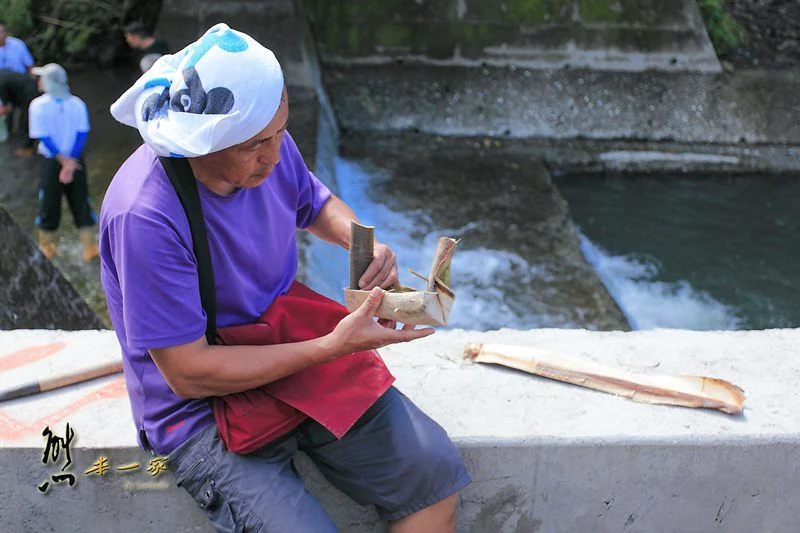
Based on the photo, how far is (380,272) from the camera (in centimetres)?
218

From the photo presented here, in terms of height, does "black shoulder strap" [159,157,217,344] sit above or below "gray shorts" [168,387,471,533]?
above

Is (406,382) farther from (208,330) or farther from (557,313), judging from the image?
(557,313)

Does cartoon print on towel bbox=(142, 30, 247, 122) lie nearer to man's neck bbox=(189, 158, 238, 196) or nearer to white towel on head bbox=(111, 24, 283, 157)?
white towel on head bbox=(111, 24, 283, 157)

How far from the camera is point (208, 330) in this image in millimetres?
1924

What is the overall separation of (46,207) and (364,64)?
418 centimetres

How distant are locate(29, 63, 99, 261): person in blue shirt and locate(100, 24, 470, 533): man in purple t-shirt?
185 inches

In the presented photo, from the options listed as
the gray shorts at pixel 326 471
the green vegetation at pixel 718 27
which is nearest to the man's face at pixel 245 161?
the gray shorts at pixel 326 471

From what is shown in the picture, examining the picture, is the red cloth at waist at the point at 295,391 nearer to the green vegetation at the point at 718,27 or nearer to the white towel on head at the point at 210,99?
the white towel on head at the point at 210,99

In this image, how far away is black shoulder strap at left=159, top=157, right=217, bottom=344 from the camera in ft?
5.90

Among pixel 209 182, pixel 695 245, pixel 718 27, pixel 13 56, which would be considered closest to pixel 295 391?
pixel 209 182

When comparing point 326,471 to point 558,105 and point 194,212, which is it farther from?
point 558,105

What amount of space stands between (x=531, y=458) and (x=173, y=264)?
112cm

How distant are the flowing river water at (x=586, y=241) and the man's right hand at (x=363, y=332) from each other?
3.76 meters

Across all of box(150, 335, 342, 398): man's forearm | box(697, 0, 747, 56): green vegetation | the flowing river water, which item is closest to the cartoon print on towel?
box(150, 335, 342, 398): man's forearm
